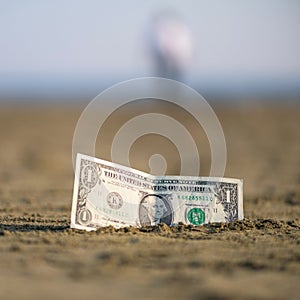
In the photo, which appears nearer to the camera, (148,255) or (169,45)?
(148,255)

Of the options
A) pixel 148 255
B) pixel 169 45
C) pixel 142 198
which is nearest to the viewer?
pixel 148 255

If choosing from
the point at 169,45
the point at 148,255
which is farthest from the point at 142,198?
the point at 169,45

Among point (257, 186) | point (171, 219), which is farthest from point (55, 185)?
point (171, 219)

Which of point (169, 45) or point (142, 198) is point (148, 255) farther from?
point (169, 45)

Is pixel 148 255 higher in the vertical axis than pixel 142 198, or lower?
lower

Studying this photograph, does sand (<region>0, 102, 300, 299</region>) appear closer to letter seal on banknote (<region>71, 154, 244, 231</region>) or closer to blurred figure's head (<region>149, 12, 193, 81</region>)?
letter seal on banknote (<region>71, 154, 244, 231</region>)

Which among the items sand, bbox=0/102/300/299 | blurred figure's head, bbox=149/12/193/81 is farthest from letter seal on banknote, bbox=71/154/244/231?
blurred figure's head, bbox=149/12/193/81

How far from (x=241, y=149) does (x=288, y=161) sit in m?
2.50

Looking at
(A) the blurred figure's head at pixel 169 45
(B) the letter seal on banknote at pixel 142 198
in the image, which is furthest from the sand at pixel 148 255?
(A) the blurred figure's head at pixel 169 45

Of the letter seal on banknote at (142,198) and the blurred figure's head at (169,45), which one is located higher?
the blurred figure's head at (169,45)

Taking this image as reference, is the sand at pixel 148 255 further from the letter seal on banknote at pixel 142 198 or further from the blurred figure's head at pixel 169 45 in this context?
the blurred figure's head at pixel 169 45

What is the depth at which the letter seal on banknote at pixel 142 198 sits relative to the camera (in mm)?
4551

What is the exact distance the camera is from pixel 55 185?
888cm

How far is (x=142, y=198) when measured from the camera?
468 cm
